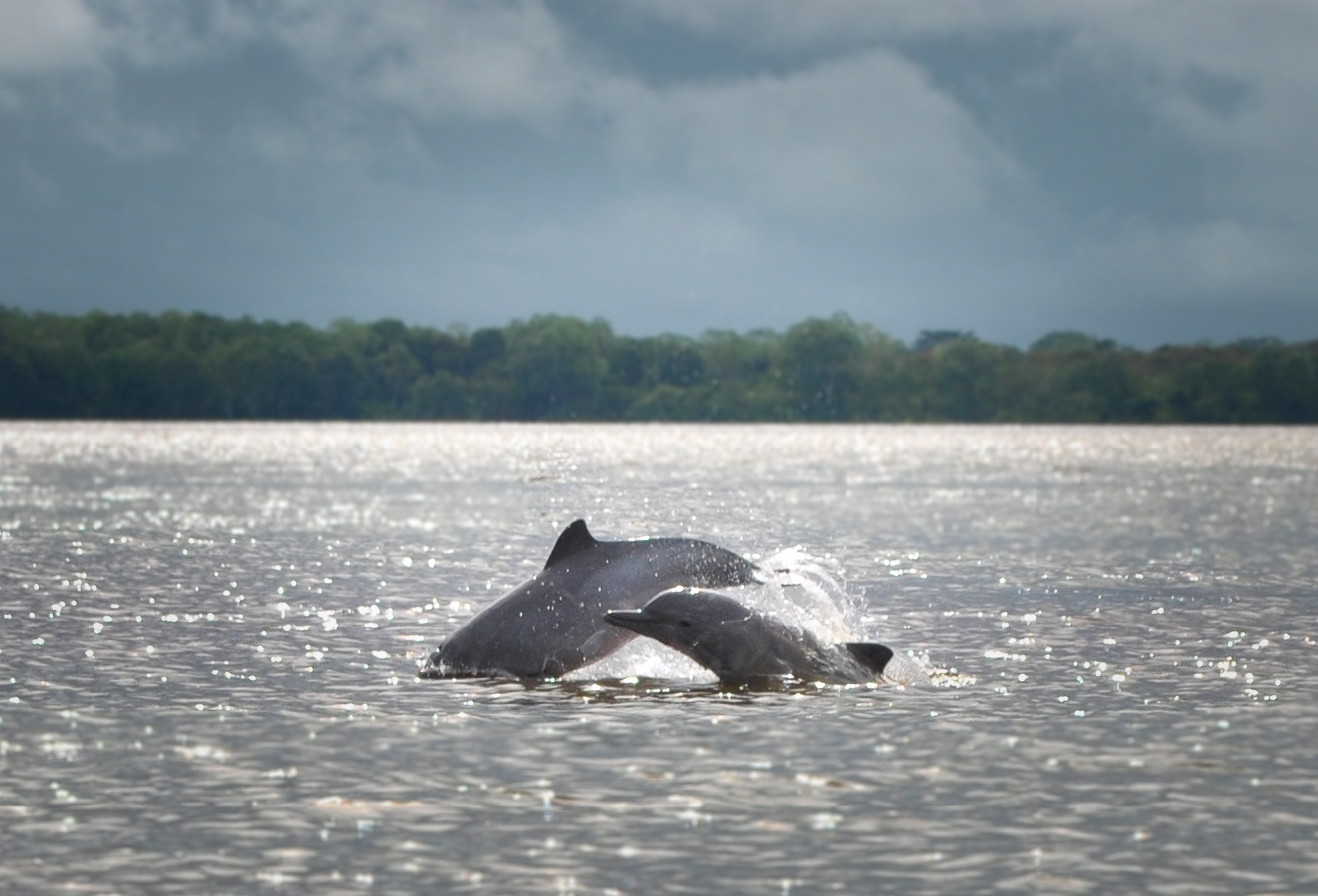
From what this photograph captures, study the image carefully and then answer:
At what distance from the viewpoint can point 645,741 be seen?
53.2 ft

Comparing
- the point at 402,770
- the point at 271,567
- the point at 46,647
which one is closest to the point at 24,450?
the point at 271,567

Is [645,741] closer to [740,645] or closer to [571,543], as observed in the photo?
[740,645]

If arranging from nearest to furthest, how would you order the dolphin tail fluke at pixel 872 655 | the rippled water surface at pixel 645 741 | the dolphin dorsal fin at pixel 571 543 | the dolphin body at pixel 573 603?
the rippled water surface at pixel 645 741, the dolphin tail fluke at pixel 872 655, the dolphin body at pixel 573 603, the dolphin dorsal fin at pixel 571 543

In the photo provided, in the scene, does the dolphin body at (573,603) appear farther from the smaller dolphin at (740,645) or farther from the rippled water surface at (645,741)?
the smaller dolphin at (740,645)

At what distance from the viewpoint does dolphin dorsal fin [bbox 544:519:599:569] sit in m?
21.0

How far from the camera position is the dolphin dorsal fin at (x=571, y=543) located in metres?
21.0

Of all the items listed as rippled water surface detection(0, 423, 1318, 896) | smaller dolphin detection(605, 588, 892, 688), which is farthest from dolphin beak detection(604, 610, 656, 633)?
rippled water surface detection(0, 423, 1318, 896)

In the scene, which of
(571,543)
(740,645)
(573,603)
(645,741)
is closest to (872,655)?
(740,645)

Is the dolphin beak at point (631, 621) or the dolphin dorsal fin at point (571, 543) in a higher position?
the dolphin dorsal fin at point (571, 543)

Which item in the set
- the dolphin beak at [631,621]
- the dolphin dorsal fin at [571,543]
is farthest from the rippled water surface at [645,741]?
the dolphin dorsal fin at [571,543]

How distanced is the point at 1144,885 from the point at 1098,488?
2525 inches

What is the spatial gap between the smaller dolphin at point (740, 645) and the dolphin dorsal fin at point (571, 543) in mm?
1513

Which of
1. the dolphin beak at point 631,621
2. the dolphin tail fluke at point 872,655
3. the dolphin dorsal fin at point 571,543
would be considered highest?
the dolphin dorsal fin at point 571,543

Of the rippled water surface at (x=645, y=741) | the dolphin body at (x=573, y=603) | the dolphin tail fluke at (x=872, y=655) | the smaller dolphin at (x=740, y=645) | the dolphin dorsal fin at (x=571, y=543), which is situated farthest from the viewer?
the dolphin dorsal fin at (x=571, y=543)
